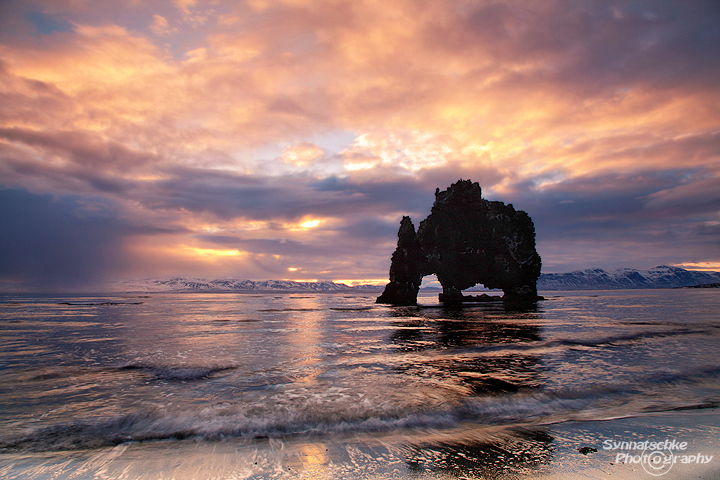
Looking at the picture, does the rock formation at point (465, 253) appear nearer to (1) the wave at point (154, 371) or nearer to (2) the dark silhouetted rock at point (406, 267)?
(2) the dark silhouetted rock at point (406, 267)

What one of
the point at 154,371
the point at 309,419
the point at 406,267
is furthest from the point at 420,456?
the point at 406,267

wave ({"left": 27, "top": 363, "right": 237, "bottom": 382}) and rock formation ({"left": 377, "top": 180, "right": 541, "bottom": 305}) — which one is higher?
rock formation ({"left": 377, "top": 180, "right": 541, "bottom": 305})

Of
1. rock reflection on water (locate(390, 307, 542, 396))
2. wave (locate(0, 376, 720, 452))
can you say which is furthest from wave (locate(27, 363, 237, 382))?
rock reflection on water (locate(390, 307, 542, 396))

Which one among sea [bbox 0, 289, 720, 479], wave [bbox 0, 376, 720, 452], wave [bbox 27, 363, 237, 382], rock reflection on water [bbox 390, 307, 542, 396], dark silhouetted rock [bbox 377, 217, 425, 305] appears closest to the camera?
sea [bbox 0, 289, 720, 479]

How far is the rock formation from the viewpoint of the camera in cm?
9088

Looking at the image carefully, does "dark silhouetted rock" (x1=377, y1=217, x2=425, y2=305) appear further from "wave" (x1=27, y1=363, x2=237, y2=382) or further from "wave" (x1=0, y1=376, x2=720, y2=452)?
"wave" (x1=0, y1=376, x2=720, y2=452)

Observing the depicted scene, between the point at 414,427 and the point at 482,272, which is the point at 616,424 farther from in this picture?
the point at 482,272

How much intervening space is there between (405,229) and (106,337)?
75521 mm

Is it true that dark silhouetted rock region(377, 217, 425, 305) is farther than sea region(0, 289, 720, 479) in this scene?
Yes

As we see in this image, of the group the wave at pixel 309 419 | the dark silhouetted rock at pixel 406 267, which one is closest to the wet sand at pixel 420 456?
the wave at pixel 309 419

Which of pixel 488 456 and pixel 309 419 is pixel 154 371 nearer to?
pixel 309 419

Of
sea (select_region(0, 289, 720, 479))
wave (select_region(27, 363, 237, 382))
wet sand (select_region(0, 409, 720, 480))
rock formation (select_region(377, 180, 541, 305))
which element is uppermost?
rock formation (select_region(377, 180, 541, 305))

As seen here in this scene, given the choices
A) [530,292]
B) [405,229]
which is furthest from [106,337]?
[530,292]

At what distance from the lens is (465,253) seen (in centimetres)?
9131
